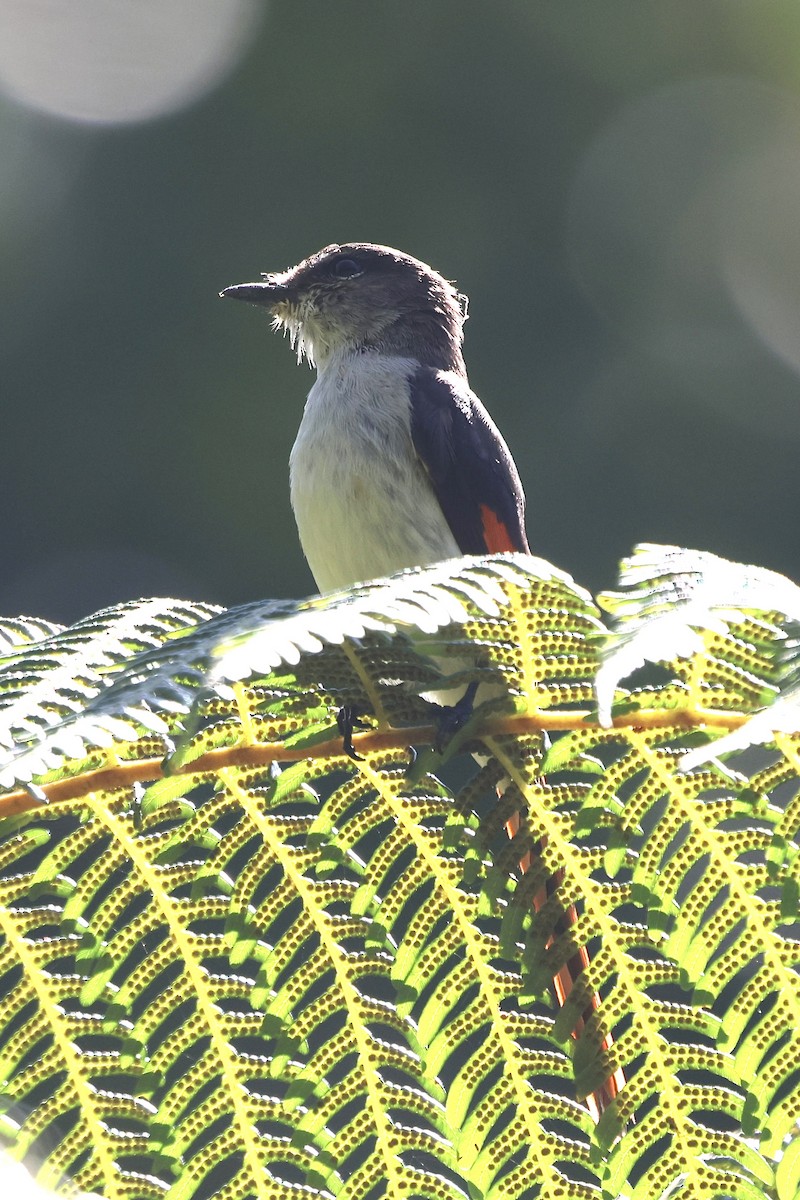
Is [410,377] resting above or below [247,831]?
above

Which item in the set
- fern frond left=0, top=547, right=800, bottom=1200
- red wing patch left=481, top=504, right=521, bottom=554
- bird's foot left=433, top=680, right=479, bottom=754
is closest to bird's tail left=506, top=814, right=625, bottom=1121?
fern frond left=0, top=547, right=800, bottom=1200

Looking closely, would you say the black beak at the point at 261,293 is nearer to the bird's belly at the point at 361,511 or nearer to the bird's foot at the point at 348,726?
the bird's belly at the point at 361,511

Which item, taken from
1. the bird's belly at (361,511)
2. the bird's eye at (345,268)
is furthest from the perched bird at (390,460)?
the bird's eye at (345,268)

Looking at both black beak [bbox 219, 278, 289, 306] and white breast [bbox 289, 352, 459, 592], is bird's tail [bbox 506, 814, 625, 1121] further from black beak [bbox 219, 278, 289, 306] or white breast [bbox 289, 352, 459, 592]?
black beak [bbox 219, 278, 289, 306]

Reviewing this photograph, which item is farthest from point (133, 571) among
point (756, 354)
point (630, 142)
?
point (630, 142)

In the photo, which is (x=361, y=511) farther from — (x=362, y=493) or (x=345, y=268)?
(x=345, y=268)

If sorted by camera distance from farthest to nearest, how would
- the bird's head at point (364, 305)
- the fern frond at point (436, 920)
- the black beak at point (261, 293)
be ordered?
1. the black beak at point (261, 293)
2. the bird's head at point (364, 305)
3. the fern frond at point (436, 920)

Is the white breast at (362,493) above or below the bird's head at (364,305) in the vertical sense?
below

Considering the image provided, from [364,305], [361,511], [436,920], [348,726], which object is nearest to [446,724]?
[348,726]

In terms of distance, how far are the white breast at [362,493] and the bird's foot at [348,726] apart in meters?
1.31

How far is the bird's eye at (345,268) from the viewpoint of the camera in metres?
3.82

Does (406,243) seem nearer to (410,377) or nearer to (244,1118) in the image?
(410,377)

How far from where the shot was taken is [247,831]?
1471mm

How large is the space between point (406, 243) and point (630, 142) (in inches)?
99.9
